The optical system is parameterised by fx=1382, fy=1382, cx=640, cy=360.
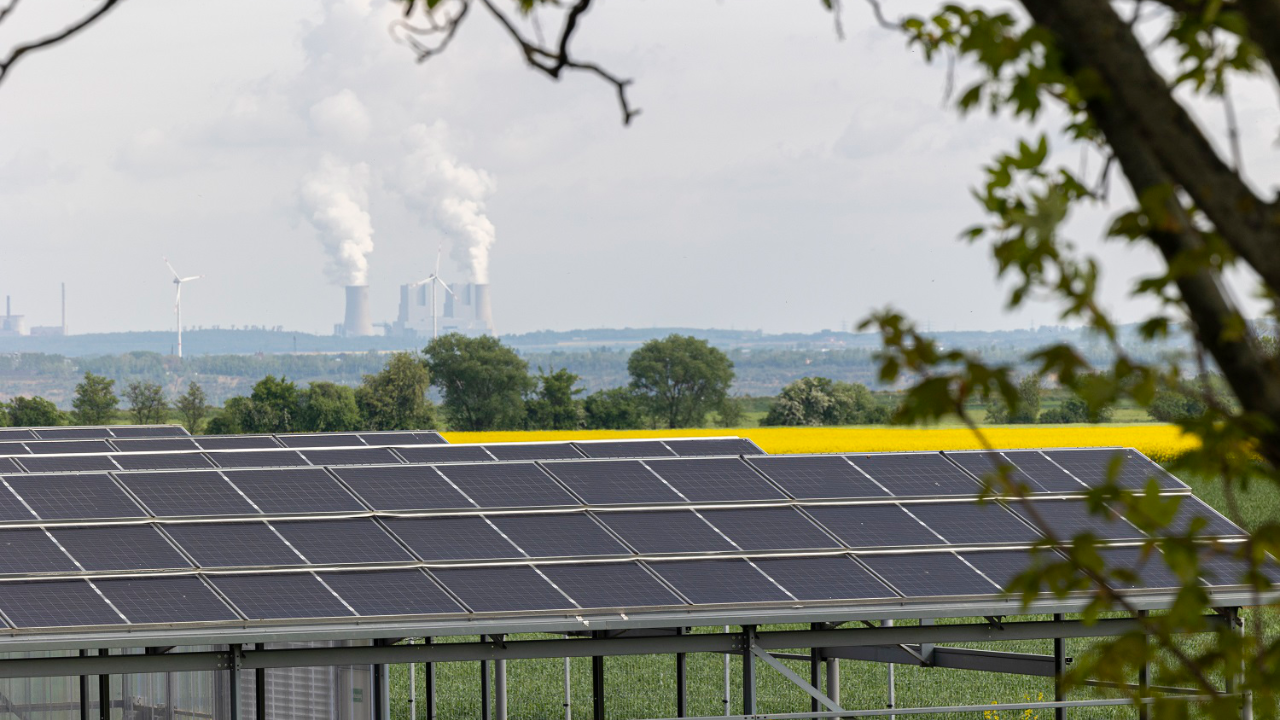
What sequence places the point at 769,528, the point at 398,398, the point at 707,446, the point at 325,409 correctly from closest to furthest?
1. the point at 769,528
2. the point at 707,446
3. the point at 325,409
4. the point at 398,398

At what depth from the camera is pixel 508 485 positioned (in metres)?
15.1

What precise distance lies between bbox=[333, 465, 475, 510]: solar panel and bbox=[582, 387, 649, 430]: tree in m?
84.3

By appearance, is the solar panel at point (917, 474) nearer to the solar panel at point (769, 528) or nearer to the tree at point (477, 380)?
the solar panel at point (769, 528)

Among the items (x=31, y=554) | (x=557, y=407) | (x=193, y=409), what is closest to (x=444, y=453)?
(x=31, y=554)

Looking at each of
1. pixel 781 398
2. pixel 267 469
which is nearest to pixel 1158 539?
pixel 267 469

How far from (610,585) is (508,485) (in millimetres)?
3163

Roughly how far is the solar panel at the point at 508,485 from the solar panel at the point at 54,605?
422 cm

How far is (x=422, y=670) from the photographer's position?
31641 millimetres

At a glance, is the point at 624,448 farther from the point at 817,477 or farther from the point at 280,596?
the point at 280,596

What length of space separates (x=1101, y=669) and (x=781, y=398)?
90.6 m

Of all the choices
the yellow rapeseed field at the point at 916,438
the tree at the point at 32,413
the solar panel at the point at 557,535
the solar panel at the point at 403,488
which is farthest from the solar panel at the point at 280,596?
the tree at the point at 32,413

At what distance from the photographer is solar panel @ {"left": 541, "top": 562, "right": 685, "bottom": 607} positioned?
1191cm

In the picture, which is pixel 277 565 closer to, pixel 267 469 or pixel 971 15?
pixel 267 469

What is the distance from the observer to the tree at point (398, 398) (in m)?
101
